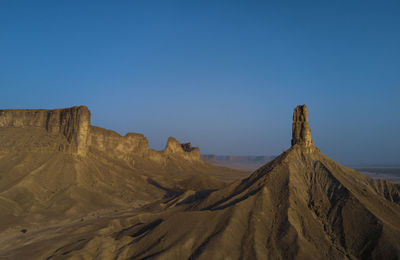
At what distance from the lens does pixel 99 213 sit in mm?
47938

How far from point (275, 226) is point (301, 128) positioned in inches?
649

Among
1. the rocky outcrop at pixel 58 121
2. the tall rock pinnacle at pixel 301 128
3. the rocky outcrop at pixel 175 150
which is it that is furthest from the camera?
the rocky outcrop at pixel 175 150

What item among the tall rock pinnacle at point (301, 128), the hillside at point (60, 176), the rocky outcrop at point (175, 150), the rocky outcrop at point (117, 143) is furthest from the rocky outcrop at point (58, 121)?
the rocky outcrop at point (175, 150)

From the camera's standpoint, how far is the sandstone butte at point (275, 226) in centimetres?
2167

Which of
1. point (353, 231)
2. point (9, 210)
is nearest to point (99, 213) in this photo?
point (9, 210)

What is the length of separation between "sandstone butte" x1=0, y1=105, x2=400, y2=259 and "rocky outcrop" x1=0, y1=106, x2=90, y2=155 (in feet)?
108

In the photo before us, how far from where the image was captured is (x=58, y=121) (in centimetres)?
6962

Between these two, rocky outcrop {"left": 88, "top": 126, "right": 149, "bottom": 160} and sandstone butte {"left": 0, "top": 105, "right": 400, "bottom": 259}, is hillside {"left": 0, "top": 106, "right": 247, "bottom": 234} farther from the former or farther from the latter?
sandstone butte {"left": 0, "top": 105, "right": 400, "bottom": 259}

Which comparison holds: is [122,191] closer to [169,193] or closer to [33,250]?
[169,193]

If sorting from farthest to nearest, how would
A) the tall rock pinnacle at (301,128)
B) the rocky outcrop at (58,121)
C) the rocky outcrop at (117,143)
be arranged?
the rocky outcrop at (117,143)
the rocky outcrop at (58,121)
the tall rock pinnacle at (301,128)

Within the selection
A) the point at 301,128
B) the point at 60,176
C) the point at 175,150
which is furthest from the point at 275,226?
the point at 175,150

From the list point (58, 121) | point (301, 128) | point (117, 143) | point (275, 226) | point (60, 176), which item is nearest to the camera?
point (275, 226)

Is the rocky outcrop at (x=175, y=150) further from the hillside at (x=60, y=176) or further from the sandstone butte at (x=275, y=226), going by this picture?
the sandstone butte at (x=275, y=226)

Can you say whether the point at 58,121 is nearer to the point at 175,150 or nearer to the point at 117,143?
the point at 117,143
